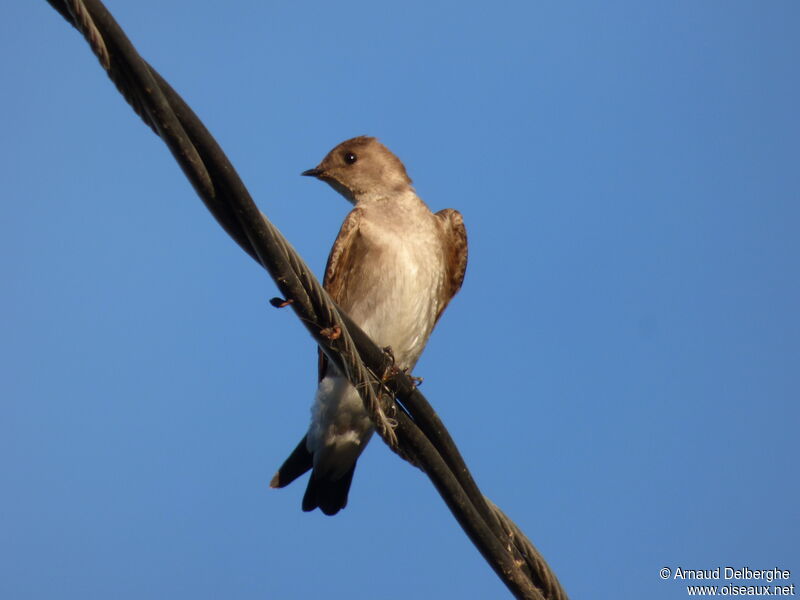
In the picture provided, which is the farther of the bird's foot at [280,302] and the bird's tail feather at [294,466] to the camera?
the bird's tail feather at [294,466]

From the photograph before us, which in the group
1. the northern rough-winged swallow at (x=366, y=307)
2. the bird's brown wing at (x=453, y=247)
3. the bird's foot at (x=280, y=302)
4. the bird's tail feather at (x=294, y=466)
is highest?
the bird's brown wing at (x=453, y=247)

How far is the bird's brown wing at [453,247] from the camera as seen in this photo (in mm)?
7770

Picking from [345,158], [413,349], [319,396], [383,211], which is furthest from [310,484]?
[345,158]

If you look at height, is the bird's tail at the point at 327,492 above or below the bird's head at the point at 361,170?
below

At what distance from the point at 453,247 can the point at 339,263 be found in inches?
40.4

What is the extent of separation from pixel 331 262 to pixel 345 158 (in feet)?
5.85

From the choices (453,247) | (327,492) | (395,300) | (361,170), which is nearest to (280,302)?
(395,300)

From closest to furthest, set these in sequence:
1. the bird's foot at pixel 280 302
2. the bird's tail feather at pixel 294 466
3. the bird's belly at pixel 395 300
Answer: the bird's foot at pixel 280 302 < the bird's tail feather at pixel 294 466 < the bird's belly at pixel 395 300

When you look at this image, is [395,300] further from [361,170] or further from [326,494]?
[361,170]

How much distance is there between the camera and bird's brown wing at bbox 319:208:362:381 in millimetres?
7215

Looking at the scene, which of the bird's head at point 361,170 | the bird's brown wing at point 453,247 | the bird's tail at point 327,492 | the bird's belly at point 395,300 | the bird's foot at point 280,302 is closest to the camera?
the bird's foot at point 280,302

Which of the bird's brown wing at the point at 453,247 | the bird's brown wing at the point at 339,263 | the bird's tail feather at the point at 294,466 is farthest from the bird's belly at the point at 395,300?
the bird's tail feather at the point at 294,466

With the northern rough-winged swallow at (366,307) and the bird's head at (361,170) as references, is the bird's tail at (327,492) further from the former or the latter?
the bird's head at (361,170)

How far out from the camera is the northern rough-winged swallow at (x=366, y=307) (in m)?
7.15
